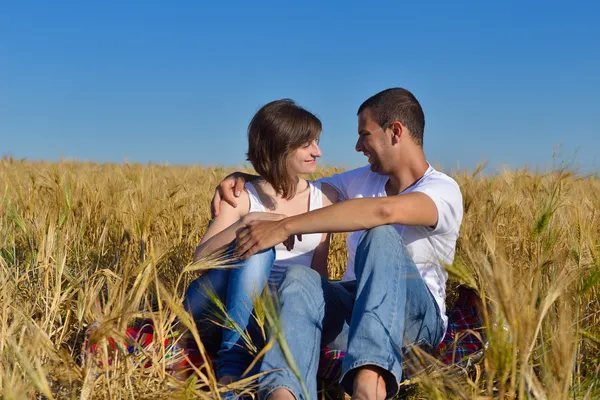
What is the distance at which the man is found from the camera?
5.30 ft

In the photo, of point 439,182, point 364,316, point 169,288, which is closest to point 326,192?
point 439,182

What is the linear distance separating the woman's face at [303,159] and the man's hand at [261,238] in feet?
1.84

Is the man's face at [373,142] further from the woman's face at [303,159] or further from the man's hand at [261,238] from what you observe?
the man's hand at [261,238]

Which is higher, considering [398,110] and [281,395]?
[398,110]

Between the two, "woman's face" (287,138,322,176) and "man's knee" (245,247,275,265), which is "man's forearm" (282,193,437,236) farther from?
"woman's face" (287,138,322,176)

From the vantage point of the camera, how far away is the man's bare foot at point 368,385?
1.57 m

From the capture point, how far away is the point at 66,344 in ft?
6.22

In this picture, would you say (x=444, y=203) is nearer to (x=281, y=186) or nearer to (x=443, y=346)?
(x=443, y=346)

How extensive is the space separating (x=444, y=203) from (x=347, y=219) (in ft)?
1.17

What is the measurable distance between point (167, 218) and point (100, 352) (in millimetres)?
1465

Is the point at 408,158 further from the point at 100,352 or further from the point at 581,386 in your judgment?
the point at 100,352

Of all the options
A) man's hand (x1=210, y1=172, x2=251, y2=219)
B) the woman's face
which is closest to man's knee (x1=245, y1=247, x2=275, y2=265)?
man's hand (x1=210, y1=172, x2=251, y2=219)

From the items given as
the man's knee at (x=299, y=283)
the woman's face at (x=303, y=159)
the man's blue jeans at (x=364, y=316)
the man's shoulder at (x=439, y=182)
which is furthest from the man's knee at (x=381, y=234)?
the woman's face at (x=303, y=159)

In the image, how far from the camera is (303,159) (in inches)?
97.6
